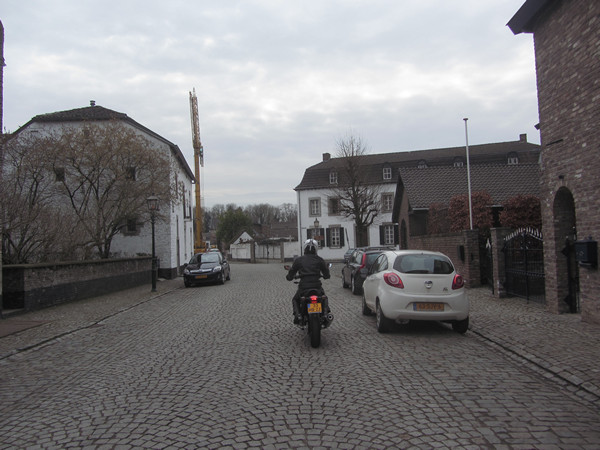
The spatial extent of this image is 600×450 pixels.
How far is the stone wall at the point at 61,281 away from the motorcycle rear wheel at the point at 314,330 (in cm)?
929

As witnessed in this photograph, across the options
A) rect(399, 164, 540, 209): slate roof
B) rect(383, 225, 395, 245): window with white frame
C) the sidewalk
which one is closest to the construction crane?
rect(399, 164, 540, 209): slate roof

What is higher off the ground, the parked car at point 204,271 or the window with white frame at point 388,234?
the window with white frame at point 388,234

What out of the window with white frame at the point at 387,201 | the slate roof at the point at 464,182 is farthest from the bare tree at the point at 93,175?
the window with white frame at the point at 387,201

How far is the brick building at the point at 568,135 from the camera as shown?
8.71 metres

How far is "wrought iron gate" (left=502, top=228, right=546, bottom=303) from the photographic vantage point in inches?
467

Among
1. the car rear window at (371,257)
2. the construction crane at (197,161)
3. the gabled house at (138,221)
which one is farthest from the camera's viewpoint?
the construction crane at (197,161)

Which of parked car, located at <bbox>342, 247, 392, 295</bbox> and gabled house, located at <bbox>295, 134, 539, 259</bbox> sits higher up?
gabled house, located at <bbox>295, 134, 539, 259</bbox>

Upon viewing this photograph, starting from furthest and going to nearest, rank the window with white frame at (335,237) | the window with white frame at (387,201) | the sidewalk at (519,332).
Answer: the window with white frame at (335,237) → the window with white frame at (387,201) → the sidewalk at (519,332)

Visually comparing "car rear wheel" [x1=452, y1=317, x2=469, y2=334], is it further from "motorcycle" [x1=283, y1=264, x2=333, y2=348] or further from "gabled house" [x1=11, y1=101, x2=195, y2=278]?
"gabled house" [x1=11, y1=101, x2=195, y2=278]

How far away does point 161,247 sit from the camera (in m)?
30.9

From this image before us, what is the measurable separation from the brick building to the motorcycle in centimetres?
480

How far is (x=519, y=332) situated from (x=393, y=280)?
2.25 metres

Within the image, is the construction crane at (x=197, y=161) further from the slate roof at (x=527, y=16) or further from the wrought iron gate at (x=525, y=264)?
the slate roof at (x=527, y=16)

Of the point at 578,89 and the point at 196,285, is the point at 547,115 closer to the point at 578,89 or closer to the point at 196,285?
the point at 578,89
